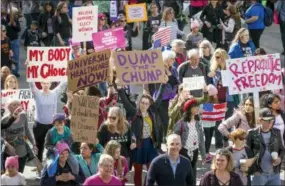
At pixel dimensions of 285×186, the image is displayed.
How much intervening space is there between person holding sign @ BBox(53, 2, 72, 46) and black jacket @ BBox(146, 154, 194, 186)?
11.4 metres

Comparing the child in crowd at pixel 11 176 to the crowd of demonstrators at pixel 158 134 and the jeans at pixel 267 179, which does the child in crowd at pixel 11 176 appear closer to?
the crowd of demonstrators at pixel 158 134

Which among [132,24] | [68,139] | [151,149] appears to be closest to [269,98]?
[151,149]

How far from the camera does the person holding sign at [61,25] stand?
2350 centimetres

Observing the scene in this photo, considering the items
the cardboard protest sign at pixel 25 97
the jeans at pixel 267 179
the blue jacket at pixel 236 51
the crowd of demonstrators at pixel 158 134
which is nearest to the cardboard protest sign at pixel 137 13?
the crowd of demonstrators at pixel 158 134

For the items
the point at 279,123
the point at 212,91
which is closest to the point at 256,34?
the point at 212,91

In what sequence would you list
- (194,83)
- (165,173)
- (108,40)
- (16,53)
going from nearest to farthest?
(165,173), (194,83), (108,40), (16,53)

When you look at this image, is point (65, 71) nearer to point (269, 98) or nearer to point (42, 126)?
point (42, 126)

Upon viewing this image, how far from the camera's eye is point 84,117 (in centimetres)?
1350

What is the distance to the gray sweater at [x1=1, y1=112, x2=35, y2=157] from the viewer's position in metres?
14.5

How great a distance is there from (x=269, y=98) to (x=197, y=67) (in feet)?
8.41

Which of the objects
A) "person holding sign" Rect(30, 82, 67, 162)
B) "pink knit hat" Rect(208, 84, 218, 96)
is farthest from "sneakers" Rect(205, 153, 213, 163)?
"person holding sign" Rect(30, 82, 67, 162)

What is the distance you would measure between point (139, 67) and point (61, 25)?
8548mm

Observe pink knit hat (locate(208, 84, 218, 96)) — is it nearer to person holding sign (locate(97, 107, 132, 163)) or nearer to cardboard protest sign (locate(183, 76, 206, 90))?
cardboard protest sign (locate(183, 76, 206, 90))

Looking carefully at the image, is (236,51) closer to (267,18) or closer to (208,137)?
(208,137)
